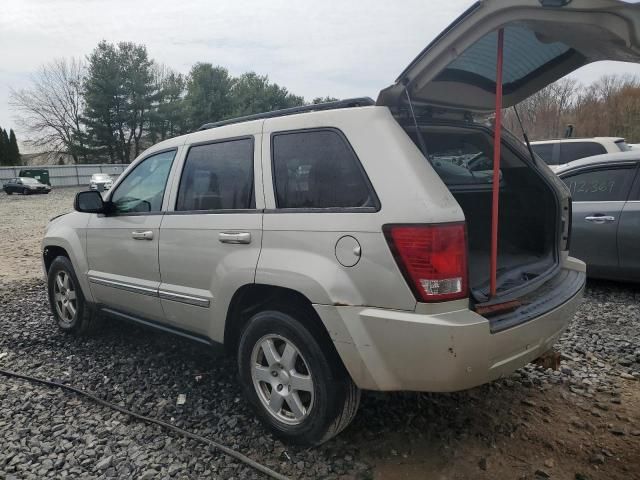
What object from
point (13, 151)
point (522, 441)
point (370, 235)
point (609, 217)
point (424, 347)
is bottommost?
point (522, 441)

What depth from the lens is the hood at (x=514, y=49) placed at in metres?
1.98

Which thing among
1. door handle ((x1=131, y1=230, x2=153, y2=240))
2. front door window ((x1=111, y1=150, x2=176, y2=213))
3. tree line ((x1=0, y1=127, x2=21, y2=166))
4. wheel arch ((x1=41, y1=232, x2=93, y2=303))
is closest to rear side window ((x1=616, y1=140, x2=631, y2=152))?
front door window ((x1=111, y1=150, x2=176, y2=213))

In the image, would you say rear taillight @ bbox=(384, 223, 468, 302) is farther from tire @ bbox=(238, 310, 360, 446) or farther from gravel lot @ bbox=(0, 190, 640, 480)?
gravel lot @ bbox=(0, 190, 640, 480)

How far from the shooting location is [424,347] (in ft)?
7.25

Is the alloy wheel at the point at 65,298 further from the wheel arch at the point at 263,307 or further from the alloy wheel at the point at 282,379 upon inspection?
the alloy wheel at the point at 282,379

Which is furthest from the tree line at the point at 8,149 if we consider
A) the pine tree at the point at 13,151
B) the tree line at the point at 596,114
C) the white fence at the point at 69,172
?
the tree line at the point at 596,114

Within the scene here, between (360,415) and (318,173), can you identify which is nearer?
(318,173)

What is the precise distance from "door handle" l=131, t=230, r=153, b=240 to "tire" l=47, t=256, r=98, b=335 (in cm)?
115

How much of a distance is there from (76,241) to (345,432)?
2.92 meters

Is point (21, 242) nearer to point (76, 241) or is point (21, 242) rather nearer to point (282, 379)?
point (76, 241)

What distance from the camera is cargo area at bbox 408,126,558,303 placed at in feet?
10.8

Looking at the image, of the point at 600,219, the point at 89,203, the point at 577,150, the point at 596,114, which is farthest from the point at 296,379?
the point at 596,114

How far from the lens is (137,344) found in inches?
175

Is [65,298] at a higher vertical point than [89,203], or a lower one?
lower
